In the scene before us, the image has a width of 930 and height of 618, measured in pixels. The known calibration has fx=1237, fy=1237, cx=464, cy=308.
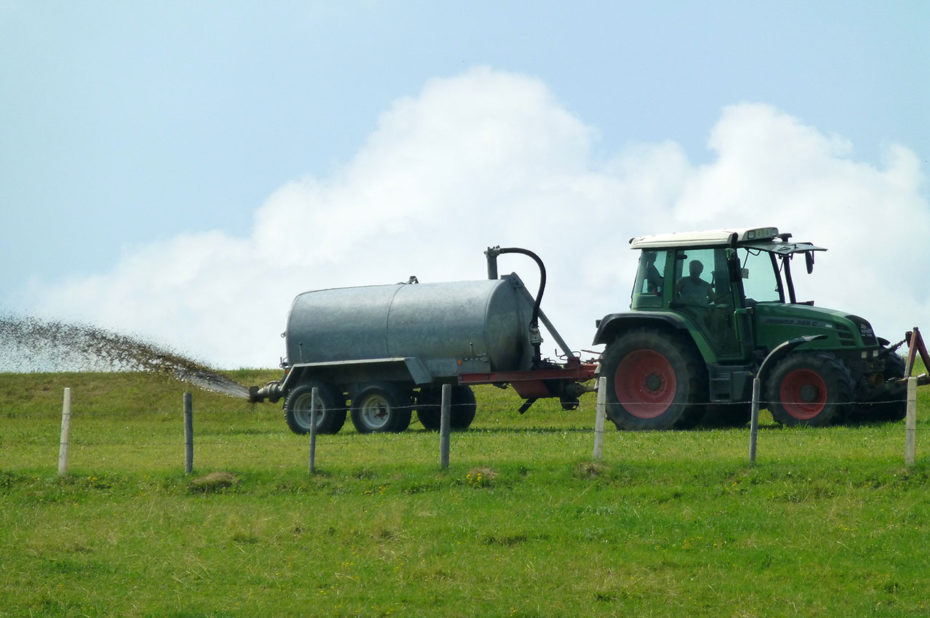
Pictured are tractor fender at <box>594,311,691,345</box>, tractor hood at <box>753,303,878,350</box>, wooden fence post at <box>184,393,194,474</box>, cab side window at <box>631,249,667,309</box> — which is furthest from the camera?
cab side window at <box>631,249,667,309</box>

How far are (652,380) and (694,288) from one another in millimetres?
1797

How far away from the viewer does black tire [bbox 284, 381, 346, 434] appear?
83.7 ft

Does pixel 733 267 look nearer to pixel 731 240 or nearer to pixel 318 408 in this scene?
pixel 731 240

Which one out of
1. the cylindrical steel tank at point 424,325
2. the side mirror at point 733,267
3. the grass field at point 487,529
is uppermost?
the side mirror at point 733,267

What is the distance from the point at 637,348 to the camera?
21953mm

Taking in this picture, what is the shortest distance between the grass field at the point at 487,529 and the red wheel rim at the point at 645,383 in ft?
4.72

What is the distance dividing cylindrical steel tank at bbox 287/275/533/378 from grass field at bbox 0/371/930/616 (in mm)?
3720

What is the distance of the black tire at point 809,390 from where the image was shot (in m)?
19.7

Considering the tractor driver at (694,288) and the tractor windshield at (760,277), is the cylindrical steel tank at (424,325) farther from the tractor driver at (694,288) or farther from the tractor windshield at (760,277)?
the tractor windshield at (760,277)

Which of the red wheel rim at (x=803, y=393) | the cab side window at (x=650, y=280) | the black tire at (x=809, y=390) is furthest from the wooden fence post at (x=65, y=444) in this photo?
the red wheel rim at (x=803, y=393)

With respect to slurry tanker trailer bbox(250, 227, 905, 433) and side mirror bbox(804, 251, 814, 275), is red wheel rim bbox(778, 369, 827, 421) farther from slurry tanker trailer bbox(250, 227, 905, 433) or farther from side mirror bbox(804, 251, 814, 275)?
side mirror bbox(804, 251, 814, 275)

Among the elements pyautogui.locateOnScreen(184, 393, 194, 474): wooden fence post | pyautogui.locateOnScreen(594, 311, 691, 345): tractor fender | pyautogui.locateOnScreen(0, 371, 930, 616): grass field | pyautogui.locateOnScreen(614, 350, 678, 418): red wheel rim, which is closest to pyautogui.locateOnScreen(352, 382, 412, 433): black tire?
pyautogui.locateOnScreen(0, 371, 930, 616): grass field

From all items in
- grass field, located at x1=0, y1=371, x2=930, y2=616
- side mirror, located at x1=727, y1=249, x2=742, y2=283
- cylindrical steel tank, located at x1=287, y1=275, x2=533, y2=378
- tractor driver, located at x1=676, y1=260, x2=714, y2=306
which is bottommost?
grass field, located at x1=0, y1=371, x2=930, y2=616

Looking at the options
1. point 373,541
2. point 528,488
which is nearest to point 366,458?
point 528,488
